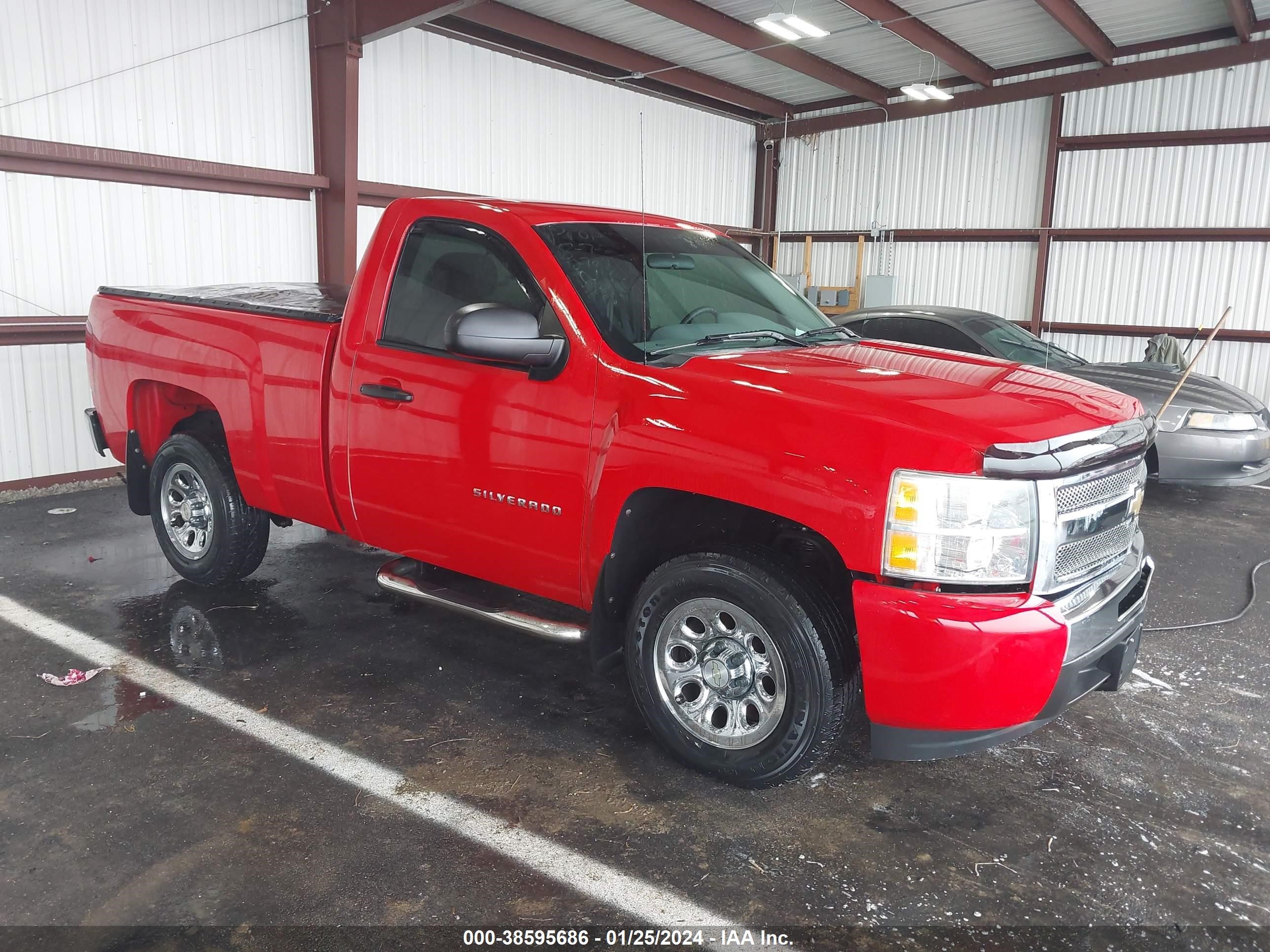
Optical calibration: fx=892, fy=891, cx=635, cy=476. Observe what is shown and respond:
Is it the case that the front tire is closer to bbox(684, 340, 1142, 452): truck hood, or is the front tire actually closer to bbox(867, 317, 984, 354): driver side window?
bbox(684, 340, 1142, 452): truck hood

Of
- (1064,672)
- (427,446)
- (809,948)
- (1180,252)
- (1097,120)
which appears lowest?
(809,948)

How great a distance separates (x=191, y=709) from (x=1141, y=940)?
342 cm

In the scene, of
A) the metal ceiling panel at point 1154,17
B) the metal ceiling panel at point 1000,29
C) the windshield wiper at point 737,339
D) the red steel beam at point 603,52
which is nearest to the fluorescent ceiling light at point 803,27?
the metal ceiling panel at point 1000,29

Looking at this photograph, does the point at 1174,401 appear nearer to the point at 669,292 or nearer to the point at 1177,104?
the point at 669,292

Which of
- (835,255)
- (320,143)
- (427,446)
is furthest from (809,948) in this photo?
(835,255)

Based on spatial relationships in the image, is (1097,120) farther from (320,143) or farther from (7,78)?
(7,78)

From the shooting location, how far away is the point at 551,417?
10.6ft

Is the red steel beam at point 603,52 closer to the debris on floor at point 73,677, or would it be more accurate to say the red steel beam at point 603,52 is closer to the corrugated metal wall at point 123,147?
the corrugated metal wall at point 123,147

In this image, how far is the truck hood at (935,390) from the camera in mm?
2646

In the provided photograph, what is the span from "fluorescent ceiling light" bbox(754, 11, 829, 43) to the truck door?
7.64m

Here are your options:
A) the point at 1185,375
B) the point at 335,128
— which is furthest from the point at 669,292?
the point at 335,128

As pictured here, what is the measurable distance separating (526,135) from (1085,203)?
835 centimetres

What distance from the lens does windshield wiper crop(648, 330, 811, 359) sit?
3.27 metres

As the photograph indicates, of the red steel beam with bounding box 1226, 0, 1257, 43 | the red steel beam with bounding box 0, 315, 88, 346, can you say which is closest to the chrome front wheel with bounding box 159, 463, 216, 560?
the red steel beam with bounding box 0, 315, 88, 346
